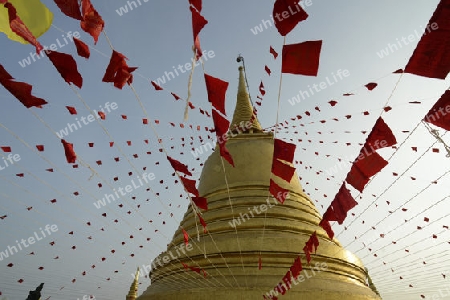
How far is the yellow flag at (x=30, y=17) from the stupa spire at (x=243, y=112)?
11.3 metres

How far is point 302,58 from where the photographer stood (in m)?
3.47

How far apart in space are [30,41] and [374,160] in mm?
Answer: 5079

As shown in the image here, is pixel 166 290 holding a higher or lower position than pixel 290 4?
lower

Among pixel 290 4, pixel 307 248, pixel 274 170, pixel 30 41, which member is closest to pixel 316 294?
pixel 307 248

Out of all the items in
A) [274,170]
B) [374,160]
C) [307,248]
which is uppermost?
[274,170]

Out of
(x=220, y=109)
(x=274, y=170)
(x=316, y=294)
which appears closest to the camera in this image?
(x=220, y=109)

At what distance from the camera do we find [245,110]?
1558 cm

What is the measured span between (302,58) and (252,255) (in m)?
5.41

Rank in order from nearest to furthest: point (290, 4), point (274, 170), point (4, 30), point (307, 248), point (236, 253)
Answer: point (4, 30) → point (290, 4) → point (274, 170) → point (307, 248) → point (236, 253)

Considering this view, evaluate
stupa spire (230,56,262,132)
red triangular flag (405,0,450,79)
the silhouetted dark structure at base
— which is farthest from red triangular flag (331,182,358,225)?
the silhouetted dark structure at base

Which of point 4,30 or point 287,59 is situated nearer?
point 4,30

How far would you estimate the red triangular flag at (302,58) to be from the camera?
3.41 metres

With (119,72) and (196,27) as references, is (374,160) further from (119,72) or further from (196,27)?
(119,72)

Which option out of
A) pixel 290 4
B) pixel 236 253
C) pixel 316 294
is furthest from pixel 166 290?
pixel 290 4
